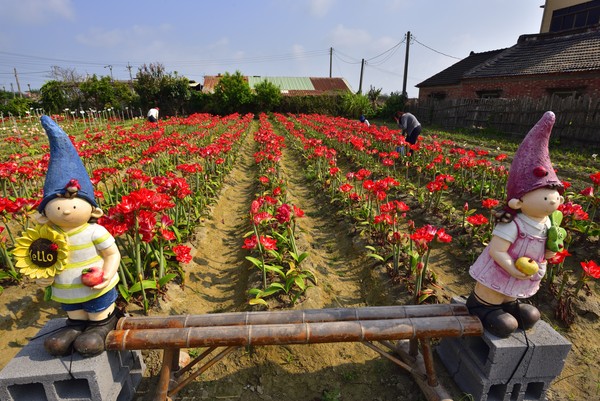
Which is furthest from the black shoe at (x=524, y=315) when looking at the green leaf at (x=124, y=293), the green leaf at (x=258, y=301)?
the green leaf at (x=124, y=293)

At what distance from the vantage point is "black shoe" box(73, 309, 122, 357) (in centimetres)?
232

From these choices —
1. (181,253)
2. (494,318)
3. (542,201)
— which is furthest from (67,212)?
(542,201)

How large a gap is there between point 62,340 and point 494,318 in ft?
10.4

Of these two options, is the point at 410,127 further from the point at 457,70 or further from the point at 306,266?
the point at 457,70

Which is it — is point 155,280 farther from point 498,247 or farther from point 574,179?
point 574,179

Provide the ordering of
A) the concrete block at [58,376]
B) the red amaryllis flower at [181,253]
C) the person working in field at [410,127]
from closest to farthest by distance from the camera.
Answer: the concrete block at [58,376]
the red amaryllis flower at [181,253]
the person working in field at [410,127]

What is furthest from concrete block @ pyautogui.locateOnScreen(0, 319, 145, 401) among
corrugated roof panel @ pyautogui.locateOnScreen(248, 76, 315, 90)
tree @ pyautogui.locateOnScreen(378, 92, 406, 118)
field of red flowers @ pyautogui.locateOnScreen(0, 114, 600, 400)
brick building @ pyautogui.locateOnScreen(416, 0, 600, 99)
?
corrugated roof panel @ pyautogui.locateOnScreen(248, 76, 315, 90)

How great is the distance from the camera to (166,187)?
447cm

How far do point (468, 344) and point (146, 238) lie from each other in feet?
10.2

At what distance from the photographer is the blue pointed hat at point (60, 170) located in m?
2.34

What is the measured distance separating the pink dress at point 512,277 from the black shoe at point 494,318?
166 millimetres

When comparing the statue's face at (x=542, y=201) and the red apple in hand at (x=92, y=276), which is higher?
the statue's face at (x=542, y=201)

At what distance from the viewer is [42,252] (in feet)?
7.52

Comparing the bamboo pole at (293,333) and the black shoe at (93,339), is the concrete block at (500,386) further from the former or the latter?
the black shoe at (93,339)
